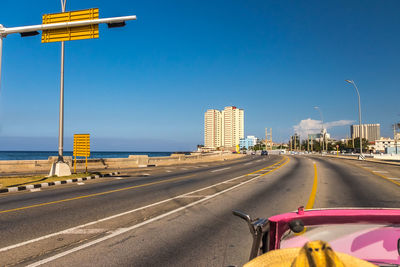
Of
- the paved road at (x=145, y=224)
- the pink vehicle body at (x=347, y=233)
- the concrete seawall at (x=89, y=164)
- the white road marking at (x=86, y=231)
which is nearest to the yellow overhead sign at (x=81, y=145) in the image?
the concrete seawall at (x=89, y=164)

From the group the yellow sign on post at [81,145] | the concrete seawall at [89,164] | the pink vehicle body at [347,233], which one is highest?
the yellow sign on post at [81,145]

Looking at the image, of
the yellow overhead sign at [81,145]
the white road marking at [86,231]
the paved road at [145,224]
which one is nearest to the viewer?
the paved road at [145,224]

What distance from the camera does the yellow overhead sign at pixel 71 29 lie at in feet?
40.2

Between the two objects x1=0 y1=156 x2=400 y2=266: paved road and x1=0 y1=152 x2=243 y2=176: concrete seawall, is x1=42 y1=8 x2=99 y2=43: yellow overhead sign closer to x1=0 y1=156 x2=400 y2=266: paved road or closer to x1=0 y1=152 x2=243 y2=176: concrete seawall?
x1=0 y1=156 x2=400 y2=266: paved road

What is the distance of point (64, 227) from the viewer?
6277mm

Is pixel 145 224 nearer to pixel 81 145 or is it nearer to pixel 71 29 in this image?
pixel 71 29

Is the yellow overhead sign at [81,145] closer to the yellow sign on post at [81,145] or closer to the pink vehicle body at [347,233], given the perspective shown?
the yellow sign on post at [81,145]

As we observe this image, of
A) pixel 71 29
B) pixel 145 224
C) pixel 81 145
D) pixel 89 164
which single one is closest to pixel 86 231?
pixel 145 224

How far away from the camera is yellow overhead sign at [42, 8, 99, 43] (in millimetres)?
12258

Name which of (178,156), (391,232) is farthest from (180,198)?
(178,156)

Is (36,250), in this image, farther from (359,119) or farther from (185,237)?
(359,119)

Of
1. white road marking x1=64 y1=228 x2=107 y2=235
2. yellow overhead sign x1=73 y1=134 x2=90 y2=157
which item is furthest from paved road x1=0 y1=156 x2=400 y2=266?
yellow overhead sign x1=73 y1=134 x2=90 y2=157

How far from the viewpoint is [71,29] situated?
41.1 ft

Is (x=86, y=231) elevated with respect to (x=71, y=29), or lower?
lower
